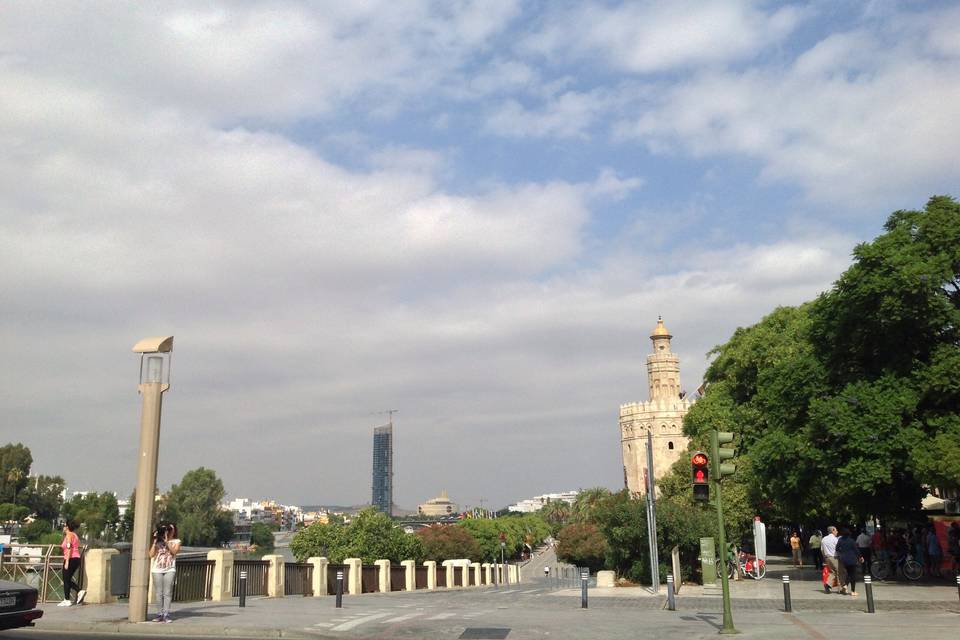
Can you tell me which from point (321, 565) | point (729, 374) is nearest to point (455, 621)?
point (321, 565)

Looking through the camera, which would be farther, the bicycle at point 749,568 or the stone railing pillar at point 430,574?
the stone railing pillar at point 430,574

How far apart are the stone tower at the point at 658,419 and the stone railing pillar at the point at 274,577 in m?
97.2

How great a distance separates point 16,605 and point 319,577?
16.3 m

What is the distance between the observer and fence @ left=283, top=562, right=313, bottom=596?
2506 centimetres

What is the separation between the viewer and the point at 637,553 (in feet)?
99.8

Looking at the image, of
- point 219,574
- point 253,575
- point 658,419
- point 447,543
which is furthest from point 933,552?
point 658,419

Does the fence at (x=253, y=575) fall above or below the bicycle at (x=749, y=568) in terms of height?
above

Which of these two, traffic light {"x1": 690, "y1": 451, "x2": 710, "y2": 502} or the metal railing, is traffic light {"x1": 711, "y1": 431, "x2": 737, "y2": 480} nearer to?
traffic light {"x1": 690, "y1": 451, "x2": 710, "y2": 502}

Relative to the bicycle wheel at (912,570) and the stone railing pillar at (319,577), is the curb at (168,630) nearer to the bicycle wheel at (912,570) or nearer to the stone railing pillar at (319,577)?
the stone railing pillar at (319,577)

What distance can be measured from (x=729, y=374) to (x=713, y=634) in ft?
124

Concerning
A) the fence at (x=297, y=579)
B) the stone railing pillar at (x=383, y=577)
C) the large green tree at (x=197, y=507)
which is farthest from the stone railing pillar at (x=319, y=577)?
the large green tree at (x=197, y=507)

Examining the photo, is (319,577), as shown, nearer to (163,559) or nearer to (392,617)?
(392,617)

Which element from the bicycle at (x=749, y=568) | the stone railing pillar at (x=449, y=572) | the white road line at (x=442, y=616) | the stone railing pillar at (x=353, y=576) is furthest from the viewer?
the stone railing pillar at (x=449, y=572)

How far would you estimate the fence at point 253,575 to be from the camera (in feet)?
72.7
